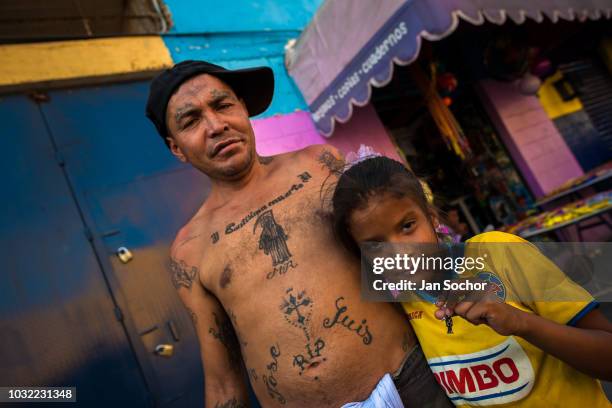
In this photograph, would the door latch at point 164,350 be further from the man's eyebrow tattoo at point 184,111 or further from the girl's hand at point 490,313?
the girl's hand at point 490,313

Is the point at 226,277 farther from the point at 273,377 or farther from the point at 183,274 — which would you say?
the point at 273,377

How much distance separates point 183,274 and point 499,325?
138 cm

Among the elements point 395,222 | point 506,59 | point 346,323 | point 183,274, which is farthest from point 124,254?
point 506,59

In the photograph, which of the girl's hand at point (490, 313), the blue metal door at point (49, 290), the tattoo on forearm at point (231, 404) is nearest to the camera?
the girl's hand at point (490, 313)

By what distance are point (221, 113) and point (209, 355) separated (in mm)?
1145

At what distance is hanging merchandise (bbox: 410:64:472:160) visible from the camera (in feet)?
13.0

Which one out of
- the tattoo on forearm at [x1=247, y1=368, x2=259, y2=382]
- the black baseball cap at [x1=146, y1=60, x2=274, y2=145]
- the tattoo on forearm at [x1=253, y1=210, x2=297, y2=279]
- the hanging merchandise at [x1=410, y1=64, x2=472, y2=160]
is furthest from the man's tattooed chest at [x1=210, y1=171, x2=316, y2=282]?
the hanging merchandise at [x1=410, y1=64, x2=472, y2=160]

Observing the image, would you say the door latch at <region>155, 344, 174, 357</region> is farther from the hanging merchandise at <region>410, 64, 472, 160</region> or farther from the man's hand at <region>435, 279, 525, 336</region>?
the hanging merchandise at <region>410, 64, 472, 160</region>

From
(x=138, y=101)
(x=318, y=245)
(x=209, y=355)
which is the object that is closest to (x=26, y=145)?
(x=138, y=101)

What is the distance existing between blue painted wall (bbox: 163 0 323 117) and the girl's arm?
359 centimetres

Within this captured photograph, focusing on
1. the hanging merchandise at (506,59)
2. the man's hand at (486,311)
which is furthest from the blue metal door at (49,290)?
the hanging merchandise at (506,59)

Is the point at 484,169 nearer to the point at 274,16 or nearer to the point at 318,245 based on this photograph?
the point at 274,16

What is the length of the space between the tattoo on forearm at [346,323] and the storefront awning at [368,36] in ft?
7.59

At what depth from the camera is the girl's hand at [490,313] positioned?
0.81m
